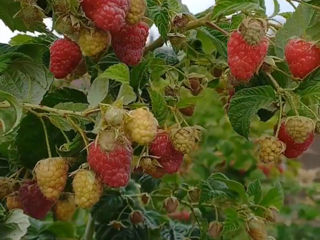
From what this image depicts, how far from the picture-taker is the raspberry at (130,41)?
1113 mm

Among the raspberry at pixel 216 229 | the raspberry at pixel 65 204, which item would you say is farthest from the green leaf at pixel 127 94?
the raspberry at pixel 216 229

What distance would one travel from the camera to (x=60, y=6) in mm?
1066

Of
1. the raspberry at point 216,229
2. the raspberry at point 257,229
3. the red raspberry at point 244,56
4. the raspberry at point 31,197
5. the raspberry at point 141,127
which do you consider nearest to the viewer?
the raspberry at point 141,127

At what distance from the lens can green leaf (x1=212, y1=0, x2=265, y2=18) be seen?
1.14 m

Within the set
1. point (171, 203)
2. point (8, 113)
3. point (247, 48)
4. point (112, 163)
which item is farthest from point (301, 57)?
point (171, 203)

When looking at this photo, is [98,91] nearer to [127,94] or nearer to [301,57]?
[127,94]

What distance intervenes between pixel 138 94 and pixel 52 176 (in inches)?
8.4

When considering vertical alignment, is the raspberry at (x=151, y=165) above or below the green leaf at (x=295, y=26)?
below

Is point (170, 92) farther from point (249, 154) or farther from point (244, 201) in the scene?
point (249, 154)

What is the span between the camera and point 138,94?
4.07 feet

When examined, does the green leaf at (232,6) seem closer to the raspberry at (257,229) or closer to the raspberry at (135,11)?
the raspberry at (135,11)

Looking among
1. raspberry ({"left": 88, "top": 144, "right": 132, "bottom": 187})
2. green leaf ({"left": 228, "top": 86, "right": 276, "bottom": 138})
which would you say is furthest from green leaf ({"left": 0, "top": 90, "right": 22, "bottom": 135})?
green leaf ({"left": 228, "top": 86, "right": 276, "bottom": 138})

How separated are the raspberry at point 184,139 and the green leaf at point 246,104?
0.07 metres

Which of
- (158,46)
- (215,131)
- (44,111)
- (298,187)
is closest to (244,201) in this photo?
(158,46)
